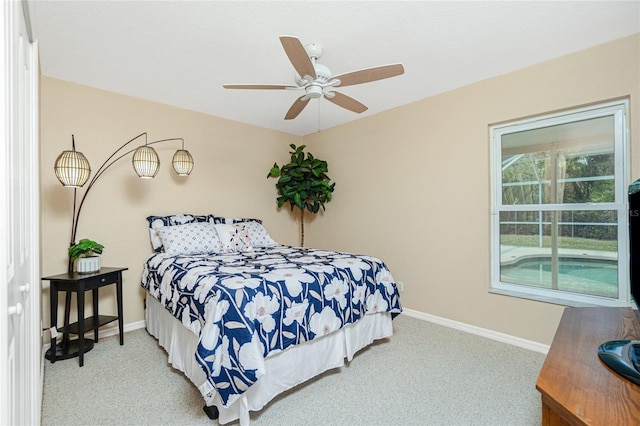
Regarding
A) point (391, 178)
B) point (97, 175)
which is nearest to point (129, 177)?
point (97, 175)

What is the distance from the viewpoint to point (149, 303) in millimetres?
3025

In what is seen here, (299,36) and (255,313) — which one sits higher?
(299,36)

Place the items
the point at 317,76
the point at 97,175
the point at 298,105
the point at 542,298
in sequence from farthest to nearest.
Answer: the point at 97,175
the point at 542,298
the point at 298,105
the point at 317,76

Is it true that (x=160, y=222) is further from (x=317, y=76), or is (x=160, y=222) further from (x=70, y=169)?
(x=317, y=76)

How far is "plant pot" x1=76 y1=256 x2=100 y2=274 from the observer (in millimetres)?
2607

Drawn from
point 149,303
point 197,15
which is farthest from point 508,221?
point 149,303

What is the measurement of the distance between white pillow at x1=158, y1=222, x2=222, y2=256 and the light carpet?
0.90 meters

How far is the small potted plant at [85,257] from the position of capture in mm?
2602

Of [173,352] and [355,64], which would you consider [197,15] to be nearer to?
[355,64]

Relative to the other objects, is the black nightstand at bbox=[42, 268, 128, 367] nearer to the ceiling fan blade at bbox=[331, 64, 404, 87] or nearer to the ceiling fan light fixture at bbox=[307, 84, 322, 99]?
the ceiling fan light fixture at bbox=[307, 84, 322, 99]

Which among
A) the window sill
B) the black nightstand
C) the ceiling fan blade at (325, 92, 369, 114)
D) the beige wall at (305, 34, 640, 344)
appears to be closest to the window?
the window sill

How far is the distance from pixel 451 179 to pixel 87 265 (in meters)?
3.53

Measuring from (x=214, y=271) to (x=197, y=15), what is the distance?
5.55 ft

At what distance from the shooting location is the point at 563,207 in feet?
8.46
